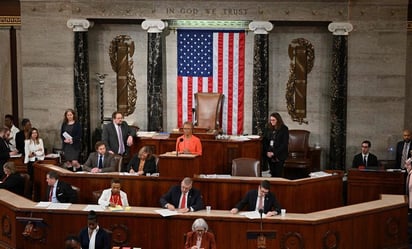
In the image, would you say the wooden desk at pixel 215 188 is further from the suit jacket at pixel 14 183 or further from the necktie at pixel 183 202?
the necktie at pixel 183 202

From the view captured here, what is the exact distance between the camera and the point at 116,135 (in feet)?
52.7

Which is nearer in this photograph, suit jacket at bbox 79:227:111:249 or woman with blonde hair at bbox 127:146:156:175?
suit jacket at bbox 79:227:111:249

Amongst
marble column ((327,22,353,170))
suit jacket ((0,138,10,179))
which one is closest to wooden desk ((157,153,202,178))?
suit jacket ((0,138,10,179))

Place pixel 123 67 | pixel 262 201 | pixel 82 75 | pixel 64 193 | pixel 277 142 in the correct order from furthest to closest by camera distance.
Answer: pixel 123 67 < pixel 82 75 < pixel 277 142 < pixel 64 193 < pixel 262 201

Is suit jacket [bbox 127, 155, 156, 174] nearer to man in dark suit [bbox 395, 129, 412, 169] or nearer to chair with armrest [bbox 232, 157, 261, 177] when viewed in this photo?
chair with armrest [bbox 232, 157, 261, 177]

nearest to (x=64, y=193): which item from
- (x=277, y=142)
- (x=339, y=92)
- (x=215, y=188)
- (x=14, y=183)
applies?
(x=14, y=183)

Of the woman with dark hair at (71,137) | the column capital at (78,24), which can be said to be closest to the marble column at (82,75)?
the column capital at (78,24)

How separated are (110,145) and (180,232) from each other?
15.0 ft

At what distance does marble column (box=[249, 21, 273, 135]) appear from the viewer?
59.5ft

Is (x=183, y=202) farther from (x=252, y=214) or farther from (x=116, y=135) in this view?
(x=116, y=135)

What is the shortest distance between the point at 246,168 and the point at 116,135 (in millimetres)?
3324

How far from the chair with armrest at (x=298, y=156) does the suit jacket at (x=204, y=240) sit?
6.21 m

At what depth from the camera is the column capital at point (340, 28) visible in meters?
17.8

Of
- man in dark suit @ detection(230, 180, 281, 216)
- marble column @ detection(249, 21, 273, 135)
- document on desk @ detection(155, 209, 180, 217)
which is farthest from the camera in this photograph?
marble column @ detection(249, 21, 273, 135)
